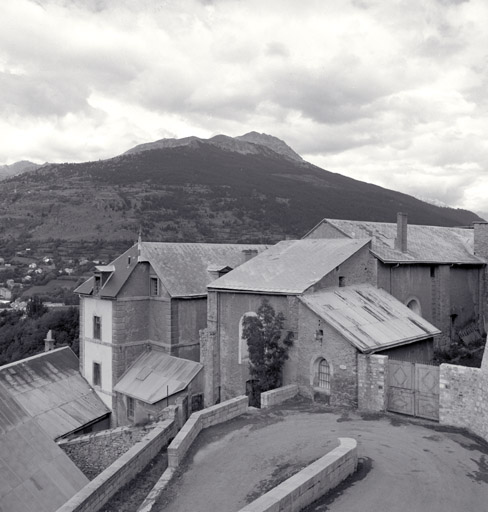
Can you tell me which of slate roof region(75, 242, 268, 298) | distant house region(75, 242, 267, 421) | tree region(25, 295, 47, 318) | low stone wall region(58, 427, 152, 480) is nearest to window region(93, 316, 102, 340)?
distant house region(75, 242, 267, 421)

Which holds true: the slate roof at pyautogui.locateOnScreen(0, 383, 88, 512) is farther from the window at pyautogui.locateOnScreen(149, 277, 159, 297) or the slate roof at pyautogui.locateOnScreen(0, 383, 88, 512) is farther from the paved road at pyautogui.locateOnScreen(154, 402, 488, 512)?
the window at pyautogui.locateOnScreen(149, 277, 159, 297)

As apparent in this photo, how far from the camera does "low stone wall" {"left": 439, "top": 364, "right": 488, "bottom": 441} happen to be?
16250 mm

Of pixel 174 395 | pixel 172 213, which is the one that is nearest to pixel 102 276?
pixel 174 395

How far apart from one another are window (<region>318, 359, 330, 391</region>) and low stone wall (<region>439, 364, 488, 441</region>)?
208 inches

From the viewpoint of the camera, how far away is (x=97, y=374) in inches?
1282

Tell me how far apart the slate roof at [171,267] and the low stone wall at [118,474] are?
11.9 metres

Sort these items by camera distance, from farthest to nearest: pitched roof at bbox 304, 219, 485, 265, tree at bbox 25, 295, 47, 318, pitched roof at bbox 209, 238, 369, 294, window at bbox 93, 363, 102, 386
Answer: tree at bbox 25, 295, 47, 318 → window at bbox 93, 363, 102, 386 → pitched roof at bbox 304, 219, 485, 265 → pitched roof at bbox 209, 238, 369, 294

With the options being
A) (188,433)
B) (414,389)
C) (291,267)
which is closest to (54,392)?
(291,267)

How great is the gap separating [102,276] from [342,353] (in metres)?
17.7

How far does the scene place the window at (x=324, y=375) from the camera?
21.8 metres

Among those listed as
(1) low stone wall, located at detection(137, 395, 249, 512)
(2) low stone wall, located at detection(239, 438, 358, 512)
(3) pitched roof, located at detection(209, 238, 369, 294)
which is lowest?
(1) low stone wall, located at detection(137, 395, 249, 512)

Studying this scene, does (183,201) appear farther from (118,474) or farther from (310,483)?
(310,483)

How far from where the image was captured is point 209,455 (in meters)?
16.4

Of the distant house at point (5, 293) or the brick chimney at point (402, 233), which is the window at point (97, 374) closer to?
the brick chimney at point (402, 233)
